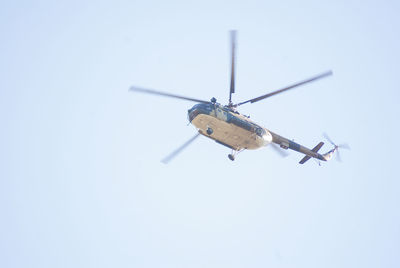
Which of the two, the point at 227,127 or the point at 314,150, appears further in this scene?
the point at 314,150

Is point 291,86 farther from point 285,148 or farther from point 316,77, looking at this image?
point 285,148

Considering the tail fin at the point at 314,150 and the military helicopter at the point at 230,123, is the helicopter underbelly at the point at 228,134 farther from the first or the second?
the tail fin at the point at 314,150

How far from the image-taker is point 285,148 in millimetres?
30156

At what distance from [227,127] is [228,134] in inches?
26.7

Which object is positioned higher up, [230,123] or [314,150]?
[314,150]

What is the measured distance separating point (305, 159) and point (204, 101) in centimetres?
1044

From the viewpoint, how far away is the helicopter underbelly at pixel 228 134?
25.2 meters

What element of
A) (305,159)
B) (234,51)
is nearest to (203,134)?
(234,51)

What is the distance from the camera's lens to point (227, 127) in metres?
25.7

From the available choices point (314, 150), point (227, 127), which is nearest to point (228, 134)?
point (227, 127)

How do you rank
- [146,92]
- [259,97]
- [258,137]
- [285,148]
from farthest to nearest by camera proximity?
[285,148]
[258,137]
[259,97]
[146,92]

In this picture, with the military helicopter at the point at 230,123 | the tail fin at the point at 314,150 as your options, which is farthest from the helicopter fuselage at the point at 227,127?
the tail fin at the point at 314,150

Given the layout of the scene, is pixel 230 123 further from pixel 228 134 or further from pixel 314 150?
pixel 314 150

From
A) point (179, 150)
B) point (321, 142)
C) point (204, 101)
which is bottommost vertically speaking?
point (179, 150)
